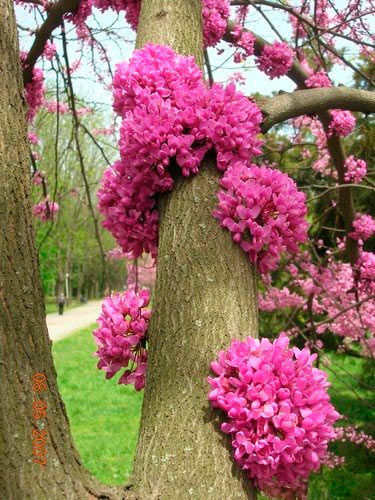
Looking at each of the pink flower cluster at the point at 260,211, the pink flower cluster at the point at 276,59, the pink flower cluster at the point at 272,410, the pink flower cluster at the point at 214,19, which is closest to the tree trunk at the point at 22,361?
the pink flower cluster at the point at 272,410

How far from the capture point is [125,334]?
1.58 meters

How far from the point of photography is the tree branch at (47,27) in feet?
9.85

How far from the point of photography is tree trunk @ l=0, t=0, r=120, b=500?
1.11 meters

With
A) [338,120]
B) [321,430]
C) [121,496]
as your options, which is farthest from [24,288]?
[338,120]

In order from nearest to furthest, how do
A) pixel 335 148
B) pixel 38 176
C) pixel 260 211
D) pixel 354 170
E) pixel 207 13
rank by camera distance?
pixel 260 211 < pixel 207 13 < pixel 335 148 < pixel 354 170 < pixel 38 176

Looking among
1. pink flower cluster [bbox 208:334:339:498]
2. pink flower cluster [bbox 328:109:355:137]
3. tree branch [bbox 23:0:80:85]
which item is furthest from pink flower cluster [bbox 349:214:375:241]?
pink flower cluster [bbox 208:334:339:498]

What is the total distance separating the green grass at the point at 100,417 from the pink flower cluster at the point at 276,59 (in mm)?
2338

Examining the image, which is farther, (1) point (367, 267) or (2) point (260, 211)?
(1) point (367, 267)

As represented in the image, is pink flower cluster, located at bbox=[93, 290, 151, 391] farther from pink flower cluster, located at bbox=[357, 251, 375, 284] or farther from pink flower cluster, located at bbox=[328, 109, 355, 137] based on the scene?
pink flower cluster, located at bbox=[357, 251, 375, 284]

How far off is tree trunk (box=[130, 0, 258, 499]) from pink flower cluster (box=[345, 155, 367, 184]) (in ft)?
8.28

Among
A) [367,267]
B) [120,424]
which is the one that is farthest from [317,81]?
[120,424]

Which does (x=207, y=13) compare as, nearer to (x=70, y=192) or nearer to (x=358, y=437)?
(x=70, y=192)

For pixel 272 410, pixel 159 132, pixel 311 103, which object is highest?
pixel 311 103
